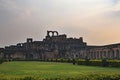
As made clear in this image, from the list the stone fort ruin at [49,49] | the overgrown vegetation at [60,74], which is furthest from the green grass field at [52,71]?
the stone fort ruin at [49,49]

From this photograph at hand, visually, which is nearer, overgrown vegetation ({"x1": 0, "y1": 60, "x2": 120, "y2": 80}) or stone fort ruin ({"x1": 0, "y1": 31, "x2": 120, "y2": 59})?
overgrown vegetation ({"x1": 0, "y1": 60, "x2": 120, "y2": 80})

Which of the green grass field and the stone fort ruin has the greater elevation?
the stone fort ruin

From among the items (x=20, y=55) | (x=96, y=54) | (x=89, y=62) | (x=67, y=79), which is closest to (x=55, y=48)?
(x=20, y=55)

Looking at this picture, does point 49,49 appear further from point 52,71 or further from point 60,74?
point 60,74

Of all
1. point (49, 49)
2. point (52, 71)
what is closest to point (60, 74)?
point (52, 71)

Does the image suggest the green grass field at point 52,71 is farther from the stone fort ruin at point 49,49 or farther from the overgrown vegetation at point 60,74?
the stone fort ruin at point 49,49

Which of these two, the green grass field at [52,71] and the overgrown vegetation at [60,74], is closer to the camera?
the overgrown vegetation at [60,74]

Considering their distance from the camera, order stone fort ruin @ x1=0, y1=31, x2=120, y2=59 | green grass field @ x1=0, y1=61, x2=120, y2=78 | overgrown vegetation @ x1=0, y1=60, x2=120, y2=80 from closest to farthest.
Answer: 1. overgrown vegetation @ x1=0, y1=60, x2=120, y2=80
2. green grass field @ x1=0, y1=61, x2=120, y2=78
3. stone fort ruin @ x1=0, y1=31, x2=120, y2=59

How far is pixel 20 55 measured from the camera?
74.7m

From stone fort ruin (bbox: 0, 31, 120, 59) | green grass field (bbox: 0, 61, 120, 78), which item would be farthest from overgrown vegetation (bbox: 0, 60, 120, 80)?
stone fort ruin (bbox: 0, 31, 120, 59)

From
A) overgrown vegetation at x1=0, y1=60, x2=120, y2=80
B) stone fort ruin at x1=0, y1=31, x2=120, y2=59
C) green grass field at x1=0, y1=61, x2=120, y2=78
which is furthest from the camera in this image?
stone fort ruin at x1=0, y1=31, x2=120, y2=59

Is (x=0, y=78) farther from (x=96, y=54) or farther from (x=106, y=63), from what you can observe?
(x=96, y=54)

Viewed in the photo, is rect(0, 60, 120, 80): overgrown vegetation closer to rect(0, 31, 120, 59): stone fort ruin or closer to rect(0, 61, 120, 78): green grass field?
rect(0, 61, 120, 78): green grass field

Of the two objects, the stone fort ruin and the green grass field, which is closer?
the green grass field
